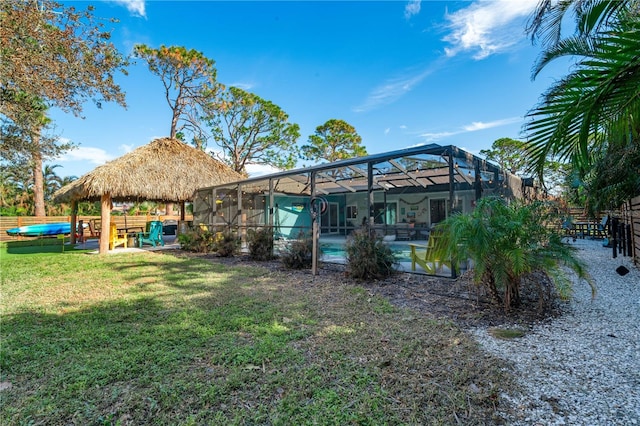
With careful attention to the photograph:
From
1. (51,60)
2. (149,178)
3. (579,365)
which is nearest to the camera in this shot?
(579,365)

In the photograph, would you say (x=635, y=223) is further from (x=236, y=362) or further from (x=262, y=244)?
(x=236, y=362)

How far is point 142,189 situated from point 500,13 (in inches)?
472

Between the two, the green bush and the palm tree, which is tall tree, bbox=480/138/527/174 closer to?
the green bush

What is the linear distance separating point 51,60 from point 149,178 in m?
5.18

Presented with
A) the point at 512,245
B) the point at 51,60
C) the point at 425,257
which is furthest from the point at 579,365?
the point at 51,60

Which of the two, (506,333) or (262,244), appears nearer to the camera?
(506,333)

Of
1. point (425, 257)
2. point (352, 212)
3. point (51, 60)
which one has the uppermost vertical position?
point (51, 60)

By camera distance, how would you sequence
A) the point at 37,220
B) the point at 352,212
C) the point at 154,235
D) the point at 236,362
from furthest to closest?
the point at 352,212, the point at 37,220, the point at 154,235, the point at 236,362

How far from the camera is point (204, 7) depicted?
370 inches

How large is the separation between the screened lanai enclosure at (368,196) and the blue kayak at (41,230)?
34.6 ft

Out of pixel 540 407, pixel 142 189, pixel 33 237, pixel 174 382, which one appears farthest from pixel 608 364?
pixel 33 237

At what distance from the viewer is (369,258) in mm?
5910

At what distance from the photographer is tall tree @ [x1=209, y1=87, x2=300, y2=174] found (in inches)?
867

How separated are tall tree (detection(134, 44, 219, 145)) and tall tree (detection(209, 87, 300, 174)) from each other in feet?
5.11
